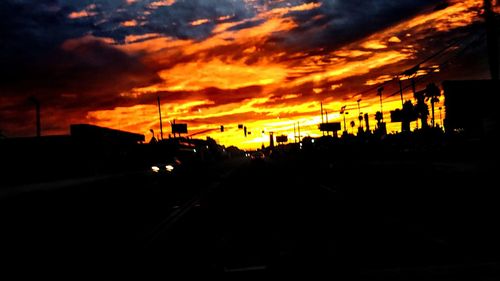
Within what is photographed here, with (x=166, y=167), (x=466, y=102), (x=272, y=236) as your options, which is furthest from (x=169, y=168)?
(x=466, y=102)

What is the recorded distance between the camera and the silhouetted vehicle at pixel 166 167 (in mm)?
34853

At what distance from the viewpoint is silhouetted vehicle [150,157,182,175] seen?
114 feet

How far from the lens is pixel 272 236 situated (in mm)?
9195

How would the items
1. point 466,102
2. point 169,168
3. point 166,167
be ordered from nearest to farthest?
point 166,167, point 169,168, point 466,102

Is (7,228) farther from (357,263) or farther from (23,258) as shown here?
→ (357,263)

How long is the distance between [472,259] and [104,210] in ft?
44.5

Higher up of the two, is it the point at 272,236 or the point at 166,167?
the point at 166,167

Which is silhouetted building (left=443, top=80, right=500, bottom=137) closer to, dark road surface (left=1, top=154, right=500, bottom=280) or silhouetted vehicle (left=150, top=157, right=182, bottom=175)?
silhouetted vehicle (left=150, top=157, right=182, bottom=175)

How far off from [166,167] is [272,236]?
29.5 metres

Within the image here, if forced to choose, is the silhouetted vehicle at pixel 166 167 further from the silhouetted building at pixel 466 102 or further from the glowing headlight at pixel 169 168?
the silhouetted building at pixel 466 102

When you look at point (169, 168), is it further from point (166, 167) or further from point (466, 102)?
point (466, 102)

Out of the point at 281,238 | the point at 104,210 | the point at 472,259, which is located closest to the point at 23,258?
the point at 281,238

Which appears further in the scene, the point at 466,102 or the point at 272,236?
the point at 466,102

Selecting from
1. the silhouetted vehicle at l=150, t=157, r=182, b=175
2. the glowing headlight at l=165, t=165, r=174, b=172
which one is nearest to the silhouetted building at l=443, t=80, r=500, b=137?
the silhouetted vehicle at l=150, t=157, r=182, b=175
